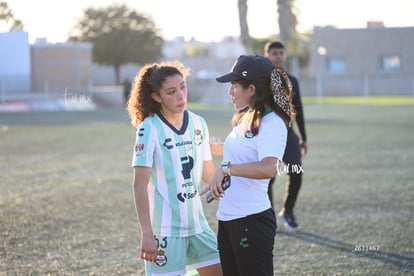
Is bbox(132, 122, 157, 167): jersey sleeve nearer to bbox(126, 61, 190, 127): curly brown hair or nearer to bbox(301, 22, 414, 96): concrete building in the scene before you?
bbox(126, 61, 190, 127): curly brown hair

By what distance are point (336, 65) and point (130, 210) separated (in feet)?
130

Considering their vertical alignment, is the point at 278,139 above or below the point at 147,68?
→ below

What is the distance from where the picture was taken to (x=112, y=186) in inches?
448

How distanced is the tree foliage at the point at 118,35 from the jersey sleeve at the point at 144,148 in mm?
57059

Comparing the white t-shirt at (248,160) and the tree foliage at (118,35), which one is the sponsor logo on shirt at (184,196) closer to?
the white t-shirt at (248,160)

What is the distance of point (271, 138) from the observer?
398 cm

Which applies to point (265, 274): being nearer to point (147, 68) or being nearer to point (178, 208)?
point (178, 208)

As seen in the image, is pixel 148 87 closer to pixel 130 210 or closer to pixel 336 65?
pixel 130 210

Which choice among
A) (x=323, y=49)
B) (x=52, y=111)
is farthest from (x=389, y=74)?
(x=52, y=111)

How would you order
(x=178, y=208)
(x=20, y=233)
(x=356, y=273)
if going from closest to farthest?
(x=178, y=208)
(x=356, y=273)
(x=20, y=233)

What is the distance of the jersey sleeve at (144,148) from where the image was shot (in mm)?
4195

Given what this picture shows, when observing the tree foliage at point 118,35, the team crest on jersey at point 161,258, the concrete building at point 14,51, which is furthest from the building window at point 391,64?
the team crest on jersey at point 161,258

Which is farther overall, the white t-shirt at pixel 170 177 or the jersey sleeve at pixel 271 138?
the white t-shirt at pixel 170 177

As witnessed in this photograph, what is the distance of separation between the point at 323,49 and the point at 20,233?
39960 mm
